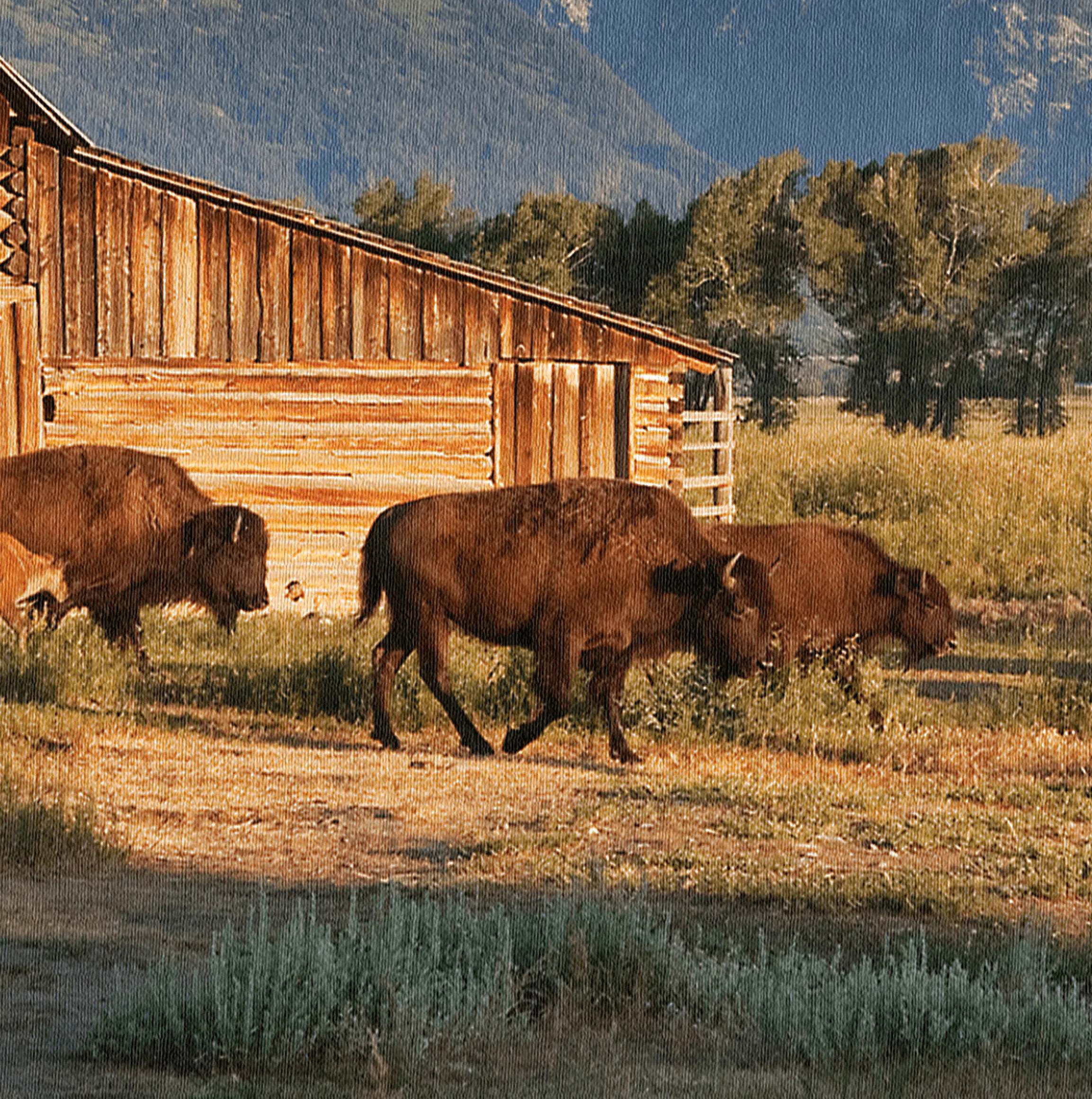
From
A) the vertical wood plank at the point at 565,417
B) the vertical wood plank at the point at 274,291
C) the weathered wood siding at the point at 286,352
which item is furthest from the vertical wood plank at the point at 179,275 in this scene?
the vertical wood plank at the point at 565,417

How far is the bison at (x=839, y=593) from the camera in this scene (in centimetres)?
1243

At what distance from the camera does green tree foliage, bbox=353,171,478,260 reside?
189 ft

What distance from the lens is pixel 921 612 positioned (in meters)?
12.9

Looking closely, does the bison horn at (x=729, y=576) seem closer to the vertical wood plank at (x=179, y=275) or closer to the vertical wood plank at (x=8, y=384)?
the vertical wood plank at (x=179, y=275)

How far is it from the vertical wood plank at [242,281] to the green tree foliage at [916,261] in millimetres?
33228

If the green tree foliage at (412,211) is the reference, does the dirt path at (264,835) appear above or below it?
below

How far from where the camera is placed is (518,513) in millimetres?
11047

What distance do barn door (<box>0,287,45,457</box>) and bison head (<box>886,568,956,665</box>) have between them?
28.9ft

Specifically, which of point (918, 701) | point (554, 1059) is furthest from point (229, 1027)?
point (918, 701)

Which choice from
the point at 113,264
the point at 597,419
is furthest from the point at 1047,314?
the point at 113,264

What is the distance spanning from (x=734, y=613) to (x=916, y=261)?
39291 mm

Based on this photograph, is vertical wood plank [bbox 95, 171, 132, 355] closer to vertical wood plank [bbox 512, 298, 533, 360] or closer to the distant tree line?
vertical wood plank [bbox 512, 298, 533, 360]

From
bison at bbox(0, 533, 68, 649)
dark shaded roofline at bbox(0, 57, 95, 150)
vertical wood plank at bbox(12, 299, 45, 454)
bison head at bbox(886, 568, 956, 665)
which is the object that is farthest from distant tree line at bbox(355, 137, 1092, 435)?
bison at bbox(0, 533, 68, 649)

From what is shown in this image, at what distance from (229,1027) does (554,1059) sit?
0.95m
